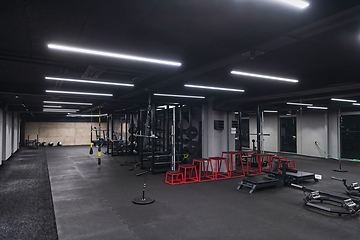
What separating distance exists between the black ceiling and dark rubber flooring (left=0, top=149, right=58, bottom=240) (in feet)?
7.89

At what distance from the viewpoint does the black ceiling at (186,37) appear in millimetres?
1957

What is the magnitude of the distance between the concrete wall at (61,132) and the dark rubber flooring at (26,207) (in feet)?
35.3

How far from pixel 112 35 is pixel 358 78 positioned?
4.20 m

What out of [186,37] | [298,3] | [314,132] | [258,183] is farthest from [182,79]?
[314,132]

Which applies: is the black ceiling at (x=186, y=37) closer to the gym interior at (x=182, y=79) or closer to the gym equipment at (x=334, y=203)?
the gym interior at (x=182, y=79)

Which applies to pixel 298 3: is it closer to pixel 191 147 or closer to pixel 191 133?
pixel 191 133

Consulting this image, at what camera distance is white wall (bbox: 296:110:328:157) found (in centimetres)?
1012

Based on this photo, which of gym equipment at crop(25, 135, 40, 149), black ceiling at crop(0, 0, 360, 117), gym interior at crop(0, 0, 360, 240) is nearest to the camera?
black ceiling at crop(0, 0, 360, 117)

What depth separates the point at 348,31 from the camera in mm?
2643

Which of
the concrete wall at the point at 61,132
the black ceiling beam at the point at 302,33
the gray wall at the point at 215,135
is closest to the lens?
the black ceiling beam at the point at 302,33

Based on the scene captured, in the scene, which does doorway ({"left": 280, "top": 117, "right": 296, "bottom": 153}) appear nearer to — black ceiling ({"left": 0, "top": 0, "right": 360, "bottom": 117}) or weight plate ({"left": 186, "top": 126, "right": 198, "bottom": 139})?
weight plate ({"left": 186, "top": 126, "right": 198, "bottom": 139})

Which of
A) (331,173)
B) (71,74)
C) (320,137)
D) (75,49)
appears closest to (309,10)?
(75,49)

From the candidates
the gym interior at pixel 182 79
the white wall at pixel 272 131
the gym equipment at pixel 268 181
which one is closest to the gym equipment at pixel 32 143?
the gym interior at pixel 182 79

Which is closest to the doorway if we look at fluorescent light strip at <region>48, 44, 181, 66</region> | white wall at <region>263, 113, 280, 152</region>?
white wall at <region>263, 113, 280, 152</region>
